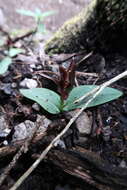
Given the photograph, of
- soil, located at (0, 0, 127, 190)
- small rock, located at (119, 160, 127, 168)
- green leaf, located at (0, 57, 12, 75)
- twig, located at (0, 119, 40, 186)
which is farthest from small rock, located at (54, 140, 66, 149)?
green leaf, located at (0, 57, 12, 75)

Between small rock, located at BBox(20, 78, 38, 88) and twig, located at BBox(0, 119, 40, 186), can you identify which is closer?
twig, located at BBox(0, 119, 40, 186)

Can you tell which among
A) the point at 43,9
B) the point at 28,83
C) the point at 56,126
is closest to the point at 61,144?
the point at 56,126

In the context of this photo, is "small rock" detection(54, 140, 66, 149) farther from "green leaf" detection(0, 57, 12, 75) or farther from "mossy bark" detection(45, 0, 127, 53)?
"mossy bark" detection(45, 0, 127, 53)

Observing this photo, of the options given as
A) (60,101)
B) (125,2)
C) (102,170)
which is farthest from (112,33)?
(102,170)

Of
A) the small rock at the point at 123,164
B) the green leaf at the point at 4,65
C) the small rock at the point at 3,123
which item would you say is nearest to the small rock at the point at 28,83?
the green leaf at the point at 4,65

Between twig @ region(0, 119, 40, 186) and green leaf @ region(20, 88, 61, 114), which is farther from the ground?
green leaf @ region(20, 88, 61, 114)

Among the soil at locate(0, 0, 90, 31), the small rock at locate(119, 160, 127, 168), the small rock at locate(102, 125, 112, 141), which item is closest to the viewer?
the small rock at locate(119, 160, 127, 168)

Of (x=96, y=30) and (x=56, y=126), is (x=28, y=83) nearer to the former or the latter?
(x=56, y=126)

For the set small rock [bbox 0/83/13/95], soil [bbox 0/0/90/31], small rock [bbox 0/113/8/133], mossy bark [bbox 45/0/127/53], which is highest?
soil [bbox 0/0/90/31]

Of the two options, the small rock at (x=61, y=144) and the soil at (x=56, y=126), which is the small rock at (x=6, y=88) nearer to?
the soil at (x=56, y=126)
